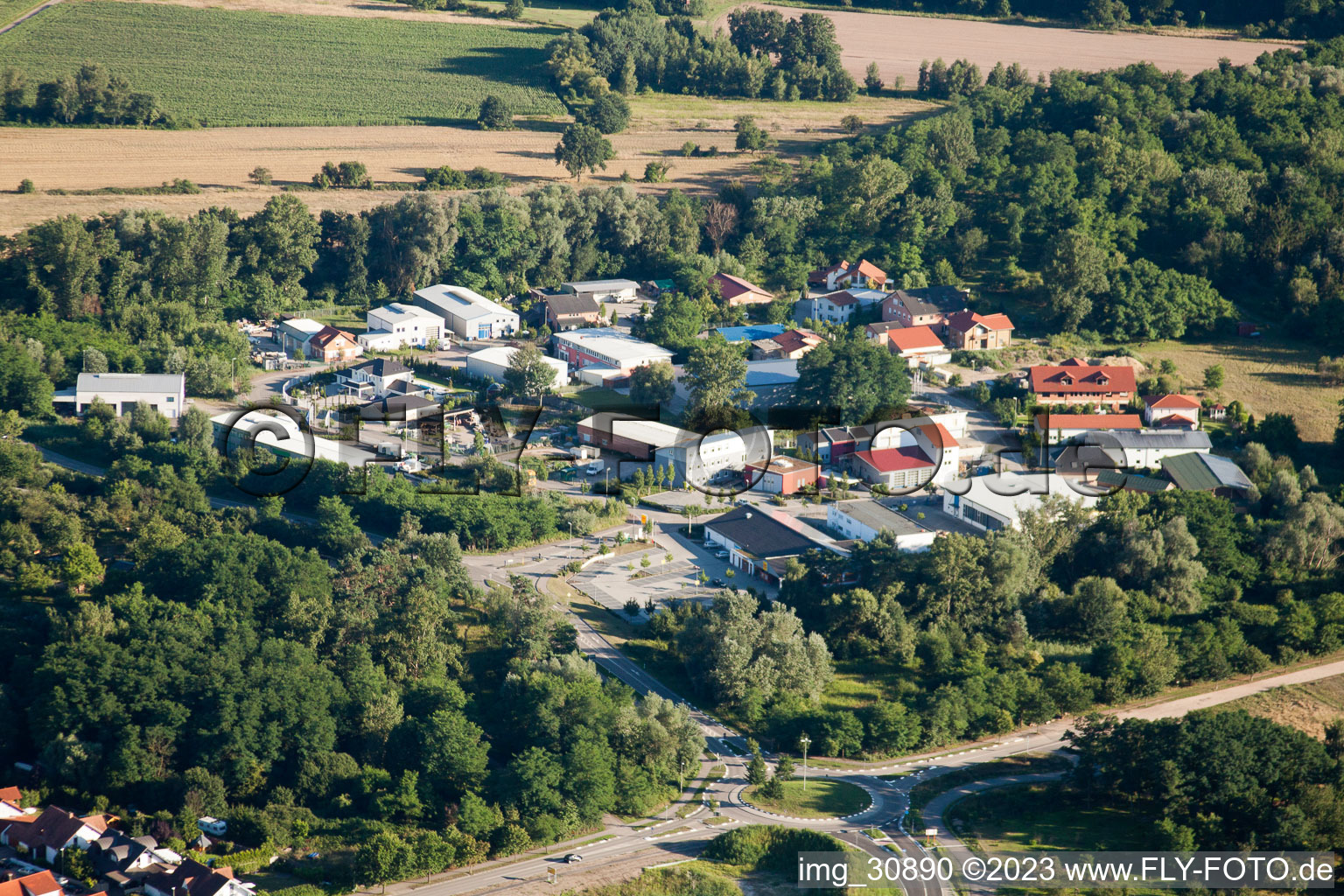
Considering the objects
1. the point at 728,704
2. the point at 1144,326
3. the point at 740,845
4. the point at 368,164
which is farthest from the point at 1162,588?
the point at 368,164

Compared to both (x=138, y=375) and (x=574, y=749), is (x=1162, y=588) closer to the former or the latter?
(x=574, y=749)

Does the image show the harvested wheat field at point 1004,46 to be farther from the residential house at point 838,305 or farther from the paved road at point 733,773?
the paved road at point 733,773

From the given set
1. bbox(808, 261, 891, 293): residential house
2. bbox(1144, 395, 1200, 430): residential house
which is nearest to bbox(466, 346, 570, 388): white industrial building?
bbox(808, 261, 891, 293): residential house

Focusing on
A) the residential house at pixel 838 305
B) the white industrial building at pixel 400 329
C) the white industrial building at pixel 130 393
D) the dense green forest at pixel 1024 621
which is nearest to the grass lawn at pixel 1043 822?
the dense green forest at pixel 1024 621

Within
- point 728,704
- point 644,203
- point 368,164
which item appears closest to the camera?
point 728,704

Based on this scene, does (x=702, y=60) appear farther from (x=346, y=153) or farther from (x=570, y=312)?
(x=570, y=312)

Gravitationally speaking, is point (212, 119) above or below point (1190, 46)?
below
